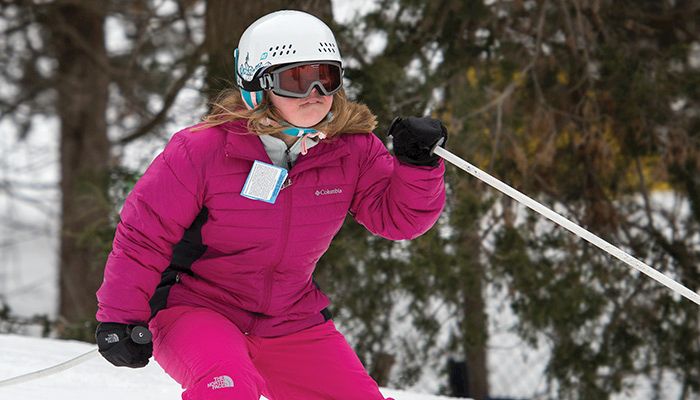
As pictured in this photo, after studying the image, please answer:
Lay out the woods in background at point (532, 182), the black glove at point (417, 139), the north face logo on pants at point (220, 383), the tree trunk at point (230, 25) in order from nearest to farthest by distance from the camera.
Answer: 1. the north face logo on pants at point (220, 383)
2. the black glove at point (417, 139)
3. the tree trunk at point (230, 25)
4. the woods in background at point (532, 182)

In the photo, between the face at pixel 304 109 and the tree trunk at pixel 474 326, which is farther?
the tree trunk at pixel 474 326

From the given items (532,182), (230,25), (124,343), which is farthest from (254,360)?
(532,182)

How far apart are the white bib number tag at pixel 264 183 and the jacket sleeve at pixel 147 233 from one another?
0.39ft

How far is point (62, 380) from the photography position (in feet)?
12.2

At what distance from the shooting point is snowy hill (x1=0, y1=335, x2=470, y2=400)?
136 inches

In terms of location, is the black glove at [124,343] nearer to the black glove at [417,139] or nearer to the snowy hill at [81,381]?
the black glove at [417,139]

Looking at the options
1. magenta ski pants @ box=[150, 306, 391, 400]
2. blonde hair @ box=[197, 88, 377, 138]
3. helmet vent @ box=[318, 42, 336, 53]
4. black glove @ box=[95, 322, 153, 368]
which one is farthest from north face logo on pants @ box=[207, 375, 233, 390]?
helmet vent @ box=[318, 42, 336, 53]

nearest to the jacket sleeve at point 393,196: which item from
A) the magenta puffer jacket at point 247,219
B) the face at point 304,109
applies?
the magenta puffer jacket at point 247,219

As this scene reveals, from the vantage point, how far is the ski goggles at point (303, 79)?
94.3 inches

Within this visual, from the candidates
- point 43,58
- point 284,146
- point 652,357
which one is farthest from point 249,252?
point 43,58

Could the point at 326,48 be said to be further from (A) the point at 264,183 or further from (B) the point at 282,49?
(A) the point at 264,183

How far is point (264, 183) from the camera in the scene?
2.34 meters

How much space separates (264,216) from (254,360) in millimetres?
382

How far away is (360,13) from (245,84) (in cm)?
233
